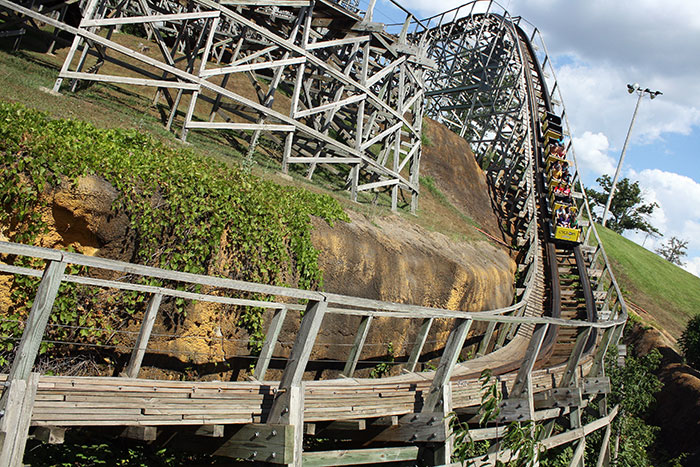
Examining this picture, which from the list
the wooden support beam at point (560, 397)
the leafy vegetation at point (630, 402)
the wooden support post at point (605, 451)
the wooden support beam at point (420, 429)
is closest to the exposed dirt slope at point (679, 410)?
the leafy vegetation at point (630, 402)

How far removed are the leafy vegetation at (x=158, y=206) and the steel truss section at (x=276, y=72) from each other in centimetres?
276

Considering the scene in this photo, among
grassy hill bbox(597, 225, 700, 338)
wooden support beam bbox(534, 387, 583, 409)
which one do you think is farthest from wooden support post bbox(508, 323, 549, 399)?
grassy hill bbox(597, 225, 700, 338)

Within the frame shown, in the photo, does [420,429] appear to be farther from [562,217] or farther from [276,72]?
[562,217]

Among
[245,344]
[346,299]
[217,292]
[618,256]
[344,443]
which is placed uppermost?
[618,256]

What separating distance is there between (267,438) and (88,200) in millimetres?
3311

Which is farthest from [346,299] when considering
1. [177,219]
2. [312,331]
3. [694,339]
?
[694,339]

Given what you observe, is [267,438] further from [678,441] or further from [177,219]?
[678,441]

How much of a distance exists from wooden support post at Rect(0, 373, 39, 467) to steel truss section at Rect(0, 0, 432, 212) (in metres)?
Answer: 7.12

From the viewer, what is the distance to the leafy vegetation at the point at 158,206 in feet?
18.1

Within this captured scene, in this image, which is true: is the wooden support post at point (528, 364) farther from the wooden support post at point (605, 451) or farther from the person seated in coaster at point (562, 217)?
the person seated in coaster at point (562, 217)

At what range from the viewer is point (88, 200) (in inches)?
234

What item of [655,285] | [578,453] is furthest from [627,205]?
[578,453]

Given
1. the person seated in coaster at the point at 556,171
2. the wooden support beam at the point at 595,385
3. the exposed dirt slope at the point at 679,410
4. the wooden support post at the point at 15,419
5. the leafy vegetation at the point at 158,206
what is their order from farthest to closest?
the person seated in coaster at the point at 556,171, the exposed dirt slope at the point at 679,410, the wooden support beam at the point at 595,385, the leafy vegetation at the point at 158,206, the wooden support post at the point at 15,419

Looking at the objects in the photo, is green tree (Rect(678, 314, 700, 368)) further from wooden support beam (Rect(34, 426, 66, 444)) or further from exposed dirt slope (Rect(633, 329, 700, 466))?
wooden support beam (Rect(34, 426, 66, 444))
